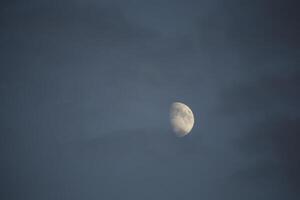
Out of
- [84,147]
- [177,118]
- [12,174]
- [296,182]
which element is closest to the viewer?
[12,174]

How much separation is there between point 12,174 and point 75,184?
8.84ft

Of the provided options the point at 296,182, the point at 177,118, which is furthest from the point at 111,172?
the point at 296,182

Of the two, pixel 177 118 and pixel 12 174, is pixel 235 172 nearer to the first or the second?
pixel 177 118

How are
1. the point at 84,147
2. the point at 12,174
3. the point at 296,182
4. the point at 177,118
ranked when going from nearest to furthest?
the point at 12,174
the point at 84,147
the point at 177,118
the point at 296,182

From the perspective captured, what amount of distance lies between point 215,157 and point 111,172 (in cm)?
542

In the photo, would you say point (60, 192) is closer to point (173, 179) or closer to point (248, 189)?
point (173, 179)

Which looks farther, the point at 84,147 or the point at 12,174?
the point at 84,147

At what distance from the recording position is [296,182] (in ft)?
55.1

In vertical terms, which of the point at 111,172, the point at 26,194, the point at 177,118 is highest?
the point at 177,118

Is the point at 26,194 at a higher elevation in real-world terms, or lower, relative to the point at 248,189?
lower

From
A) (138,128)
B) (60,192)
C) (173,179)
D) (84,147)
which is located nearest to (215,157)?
(173,179)

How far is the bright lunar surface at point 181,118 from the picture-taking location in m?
15.4

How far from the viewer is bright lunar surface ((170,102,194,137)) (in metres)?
15.4

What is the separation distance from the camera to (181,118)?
1552 cm
